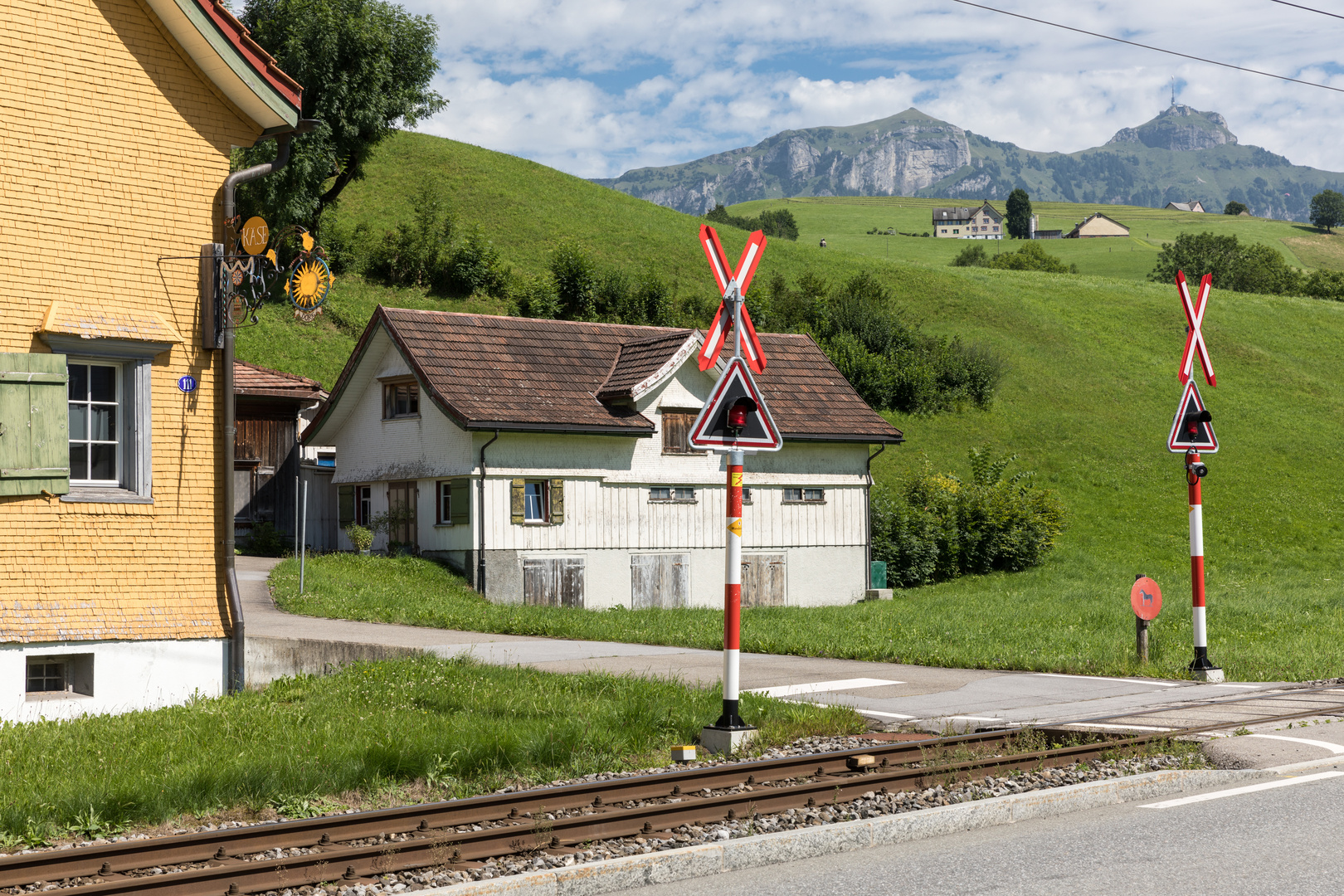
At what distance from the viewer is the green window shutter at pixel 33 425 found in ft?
39.6

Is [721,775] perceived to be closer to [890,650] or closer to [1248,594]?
[890,650]

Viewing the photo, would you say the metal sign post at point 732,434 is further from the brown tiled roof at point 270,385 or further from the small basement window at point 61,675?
the brown tiled roof at point 270,385

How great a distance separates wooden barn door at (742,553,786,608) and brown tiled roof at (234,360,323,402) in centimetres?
1385

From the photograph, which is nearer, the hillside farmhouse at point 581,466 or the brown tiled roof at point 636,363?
the hillside farmhouse at point 581,466

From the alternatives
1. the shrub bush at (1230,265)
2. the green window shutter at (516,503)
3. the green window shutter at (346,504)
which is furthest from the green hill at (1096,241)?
the green window shutter at (516,503)

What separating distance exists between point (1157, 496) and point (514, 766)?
4760 centimetres

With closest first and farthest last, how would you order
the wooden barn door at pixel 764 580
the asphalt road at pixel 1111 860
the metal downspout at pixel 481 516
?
the asphalt road at pixel 1111 860 → the metal downspout at pixel 481 516 → the wooden barn door at pixel 764 580

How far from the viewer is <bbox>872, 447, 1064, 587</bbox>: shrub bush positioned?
3966cm

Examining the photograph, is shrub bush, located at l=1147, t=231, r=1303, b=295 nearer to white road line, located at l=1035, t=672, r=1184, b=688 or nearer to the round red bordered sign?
the round red bordered sign

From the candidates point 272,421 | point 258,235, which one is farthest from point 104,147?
point 272,421

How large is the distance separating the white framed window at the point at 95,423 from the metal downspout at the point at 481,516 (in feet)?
56.0

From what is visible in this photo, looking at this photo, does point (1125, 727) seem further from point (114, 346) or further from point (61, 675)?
point (114, 346)

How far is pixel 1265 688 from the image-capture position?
14789 millimetres

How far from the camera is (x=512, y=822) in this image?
324 inches
